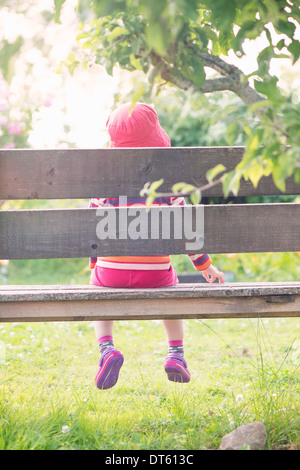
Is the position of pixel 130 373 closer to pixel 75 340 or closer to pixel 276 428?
pixel 75 340

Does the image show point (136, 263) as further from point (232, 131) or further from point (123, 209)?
point (232, 131)

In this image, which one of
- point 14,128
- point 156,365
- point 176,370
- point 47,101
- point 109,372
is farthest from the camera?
point 47,101

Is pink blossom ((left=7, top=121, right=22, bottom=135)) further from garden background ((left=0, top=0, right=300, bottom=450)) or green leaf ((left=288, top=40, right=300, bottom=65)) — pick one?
green leaf ((left=288, top=40, right=300, bottom=65))

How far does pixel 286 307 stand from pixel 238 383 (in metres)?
0.98

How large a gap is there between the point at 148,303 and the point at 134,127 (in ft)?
2.94

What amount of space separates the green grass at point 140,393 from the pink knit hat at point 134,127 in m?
0.97

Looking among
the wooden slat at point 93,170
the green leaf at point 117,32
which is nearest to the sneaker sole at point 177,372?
the wooden slat at point 93,170

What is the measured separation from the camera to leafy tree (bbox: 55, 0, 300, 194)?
53.6 inches

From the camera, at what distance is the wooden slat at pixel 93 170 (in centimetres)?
223

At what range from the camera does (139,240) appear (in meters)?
2.24

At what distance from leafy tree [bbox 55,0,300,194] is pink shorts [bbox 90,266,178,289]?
87cm

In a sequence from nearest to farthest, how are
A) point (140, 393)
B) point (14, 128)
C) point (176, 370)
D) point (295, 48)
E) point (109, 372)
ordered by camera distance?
1. point (295, 48)
2. point (109, 372)
3. point (176, 370)
4. point (140, 393)
5. point (14, 128)

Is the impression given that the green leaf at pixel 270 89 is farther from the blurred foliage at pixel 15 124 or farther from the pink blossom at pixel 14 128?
the pink blossom at pixel 14 128

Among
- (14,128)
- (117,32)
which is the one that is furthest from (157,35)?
(14,128)
